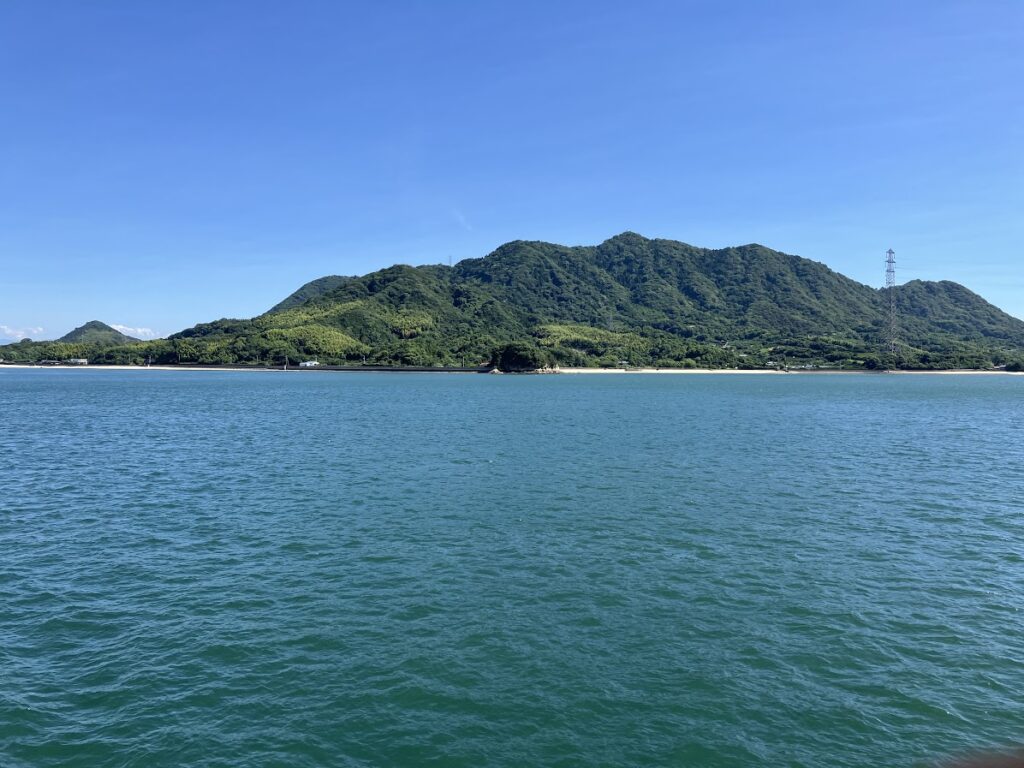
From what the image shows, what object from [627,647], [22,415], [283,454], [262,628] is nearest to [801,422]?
[283,454]

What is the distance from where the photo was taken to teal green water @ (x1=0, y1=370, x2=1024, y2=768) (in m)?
14.7

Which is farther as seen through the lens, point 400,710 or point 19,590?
point 19,590

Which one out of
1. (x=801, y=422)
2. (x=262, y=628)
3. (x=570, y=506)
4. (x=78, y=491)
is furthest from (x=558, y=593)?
(x=801, y=422)

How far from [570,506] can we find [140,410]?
91.9 meters

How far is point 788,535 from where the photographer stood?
30.2 m

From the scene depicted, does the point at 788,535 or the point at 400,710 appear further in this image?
the point at 788,535

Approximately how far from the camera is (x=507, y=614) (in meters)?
21.1

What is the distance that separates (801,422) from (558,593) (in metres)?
74.0

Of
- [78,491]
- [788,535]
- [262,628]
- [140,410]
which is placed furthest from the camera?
[140,410]

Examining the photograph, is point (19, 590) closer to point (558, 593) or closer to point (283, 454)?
point (558, 593)

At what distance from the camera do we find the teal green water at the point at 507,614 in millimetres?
14742

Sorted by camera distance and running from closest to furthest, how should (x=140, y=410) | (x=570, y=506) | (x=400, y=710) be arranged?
(x=400, y=710) → (x=570, y=506) → (x=140, y=410)

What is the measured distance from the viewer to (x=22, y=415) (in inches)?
3543

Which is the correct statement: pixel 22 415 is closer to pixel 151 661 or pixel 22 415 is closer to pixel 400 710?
pixel 151 661
